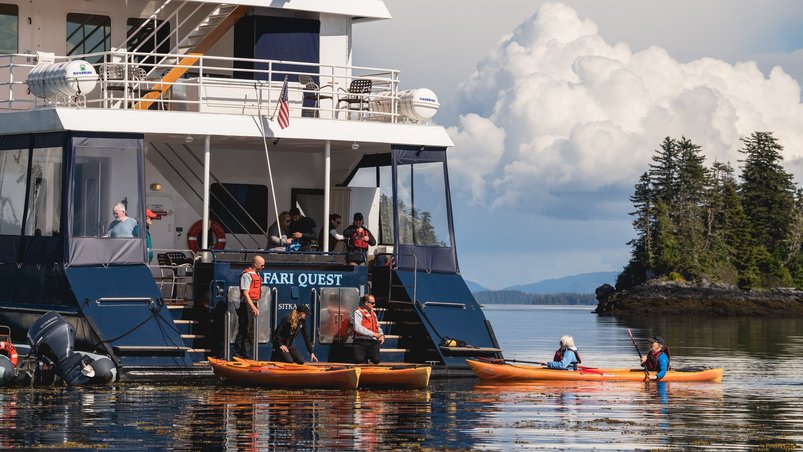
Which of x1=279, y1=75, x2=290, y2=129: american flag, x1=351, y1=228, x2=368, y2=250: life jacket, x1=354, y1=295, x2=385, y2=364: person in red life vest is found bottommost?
x1=354, y1=295, x2=385, y2=364: person in red life vest

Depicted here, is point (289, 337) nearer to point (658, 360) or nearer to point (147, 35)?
point (658, 360)

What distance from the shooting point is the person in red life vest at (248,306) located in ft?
76.2

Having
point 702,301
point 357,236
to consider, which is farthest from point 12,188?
point 702,301

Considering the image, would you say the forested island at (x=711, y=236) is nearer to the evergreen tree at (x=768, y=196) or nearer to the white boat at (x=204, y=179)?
the evergreen tree at (x=768, y=196)

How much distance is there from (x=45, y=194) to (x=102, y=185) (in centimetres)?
107

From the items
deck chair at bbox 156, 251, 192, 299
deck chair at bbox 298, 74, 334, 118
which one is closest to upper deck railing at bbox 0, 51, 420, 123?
deck chair at bbox 298, 74, 334, 118

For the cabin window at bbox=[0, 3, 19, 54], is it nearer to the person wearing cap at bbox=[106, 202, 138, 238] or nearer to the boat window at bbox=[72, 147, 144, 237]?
the boat window at bbox=[72, 147, 144, 237]

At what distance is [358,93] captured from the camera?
2639 cm

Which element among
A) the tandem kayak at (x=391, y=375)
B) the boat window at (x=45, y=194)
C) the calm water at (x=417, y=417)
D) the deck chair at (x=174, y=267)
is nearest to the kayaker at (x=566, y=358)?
the calm water at (x=417, y=417)

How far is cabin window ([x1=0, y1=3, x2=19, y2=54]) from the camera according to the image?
2695cm

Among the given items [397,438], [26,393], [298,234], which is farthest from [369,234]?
[397,438]

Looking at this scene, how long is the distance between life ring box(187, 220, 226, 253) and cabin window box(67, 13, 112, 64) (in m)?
3.72

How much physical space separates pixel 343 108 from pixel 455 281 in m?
3.88

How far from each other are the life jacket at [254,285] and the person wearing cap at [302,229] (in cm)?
225
